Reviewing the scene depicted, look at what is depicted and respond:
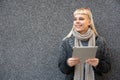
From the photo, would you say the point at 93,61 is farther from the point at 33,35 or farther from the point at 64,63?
the point at 33,35

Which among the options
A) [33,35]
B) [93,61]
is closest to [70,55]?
[93,61]

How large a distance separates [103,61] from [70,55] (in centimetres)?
27

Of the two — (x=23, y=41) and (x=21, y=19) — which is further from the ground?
(x=21, y=19)

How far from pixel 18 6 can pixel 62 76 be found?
0.78m

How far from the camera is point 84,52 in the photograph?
2064 millimetres

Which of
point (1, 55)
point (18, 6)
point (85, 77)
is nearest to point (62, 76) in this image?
point (85, 77)

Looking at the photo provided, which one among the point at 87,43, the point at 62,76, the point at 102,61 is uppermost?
the point at 87,43

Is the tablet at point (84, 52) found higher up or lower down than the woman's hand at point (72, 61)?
higher up

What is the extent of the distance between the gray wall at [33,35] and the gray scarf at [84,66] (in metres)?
0.34

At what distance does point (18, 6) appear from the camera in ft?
8.50

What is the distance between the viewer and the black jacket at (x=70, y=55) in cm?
223

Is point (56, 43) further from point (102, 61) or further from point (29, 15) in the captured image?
point (102, 61)

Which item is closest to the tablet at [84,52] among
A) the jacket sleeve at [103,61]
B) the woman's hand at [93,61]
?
the woman's hand at [93,61]

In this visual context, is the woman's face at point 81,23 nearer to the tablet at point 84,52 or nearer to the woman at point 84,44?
the woman at point 84,44
